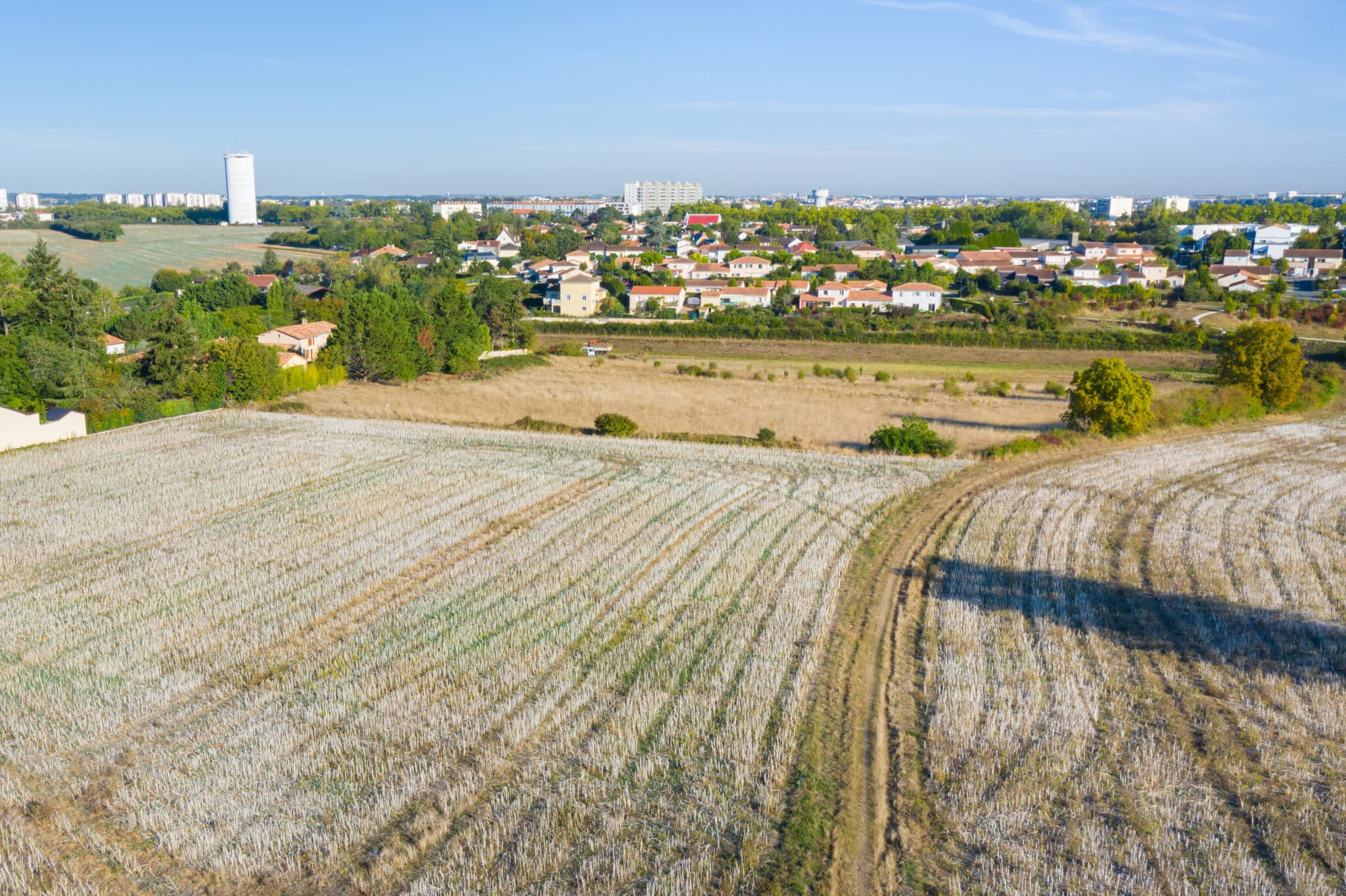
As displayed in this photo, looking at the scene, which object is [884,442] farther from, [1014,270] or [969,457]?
[1014,270]

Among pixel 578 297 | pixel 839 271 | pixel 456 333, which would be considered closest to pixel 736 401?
pixel 456 333

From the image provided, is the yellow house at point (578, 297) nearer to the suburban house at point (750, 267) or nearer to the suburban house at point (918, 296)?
the suburban house at point (750, 267)

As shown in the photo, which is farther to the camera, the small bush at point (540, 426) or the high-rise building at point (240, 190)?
the high-rise building at point (240, 190)

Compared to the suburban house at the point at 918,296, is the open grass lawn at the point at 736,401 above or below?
below

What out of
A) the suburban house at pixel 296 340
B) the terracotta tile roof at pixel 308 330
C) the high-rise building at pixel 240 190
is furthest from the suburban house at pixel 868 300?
the high-rise building at pixel 240 190

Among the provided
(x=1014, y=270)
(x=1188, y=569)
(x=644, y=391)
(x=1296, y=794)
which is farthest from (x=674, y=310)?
(x=1296, y=794)

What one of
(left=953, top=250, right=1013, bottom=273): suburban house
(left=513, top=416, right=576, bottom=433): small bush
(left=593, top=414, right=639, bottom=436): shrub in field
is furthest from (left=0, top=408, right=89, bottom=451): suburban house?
(left=953, top=250, right=1013, bottom=273): suburban house

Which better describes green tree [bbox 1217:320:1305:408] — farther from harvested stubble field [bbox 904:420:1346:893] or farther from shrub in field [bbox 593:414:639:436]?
shrub in field [bbox 593:414:639:436]
